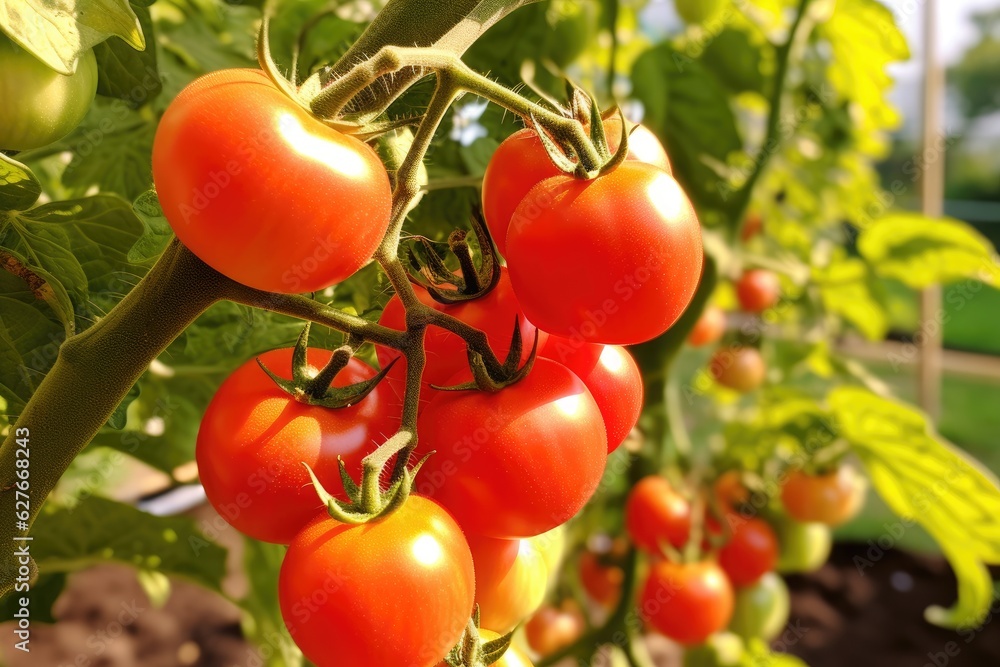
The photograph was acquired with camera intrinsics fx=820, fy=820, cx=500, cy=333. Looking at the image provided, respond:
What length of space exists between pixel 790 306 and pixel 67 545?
3.73ft

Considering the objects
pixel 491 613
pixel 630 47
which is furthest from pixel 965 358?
pixel 491 613

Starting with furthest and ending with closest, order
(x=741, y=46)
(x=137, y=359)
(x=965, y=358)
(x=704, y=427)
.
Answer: (x=965, y=358), (x=704, y=427), (x=741, y=46), (x=137, y=359)

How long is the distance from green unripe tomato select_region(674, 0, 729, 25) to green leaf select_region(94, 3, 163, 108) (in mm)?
574

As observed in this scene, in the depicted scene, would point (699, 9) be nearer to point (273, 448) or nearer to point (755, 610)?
point (273, 448)

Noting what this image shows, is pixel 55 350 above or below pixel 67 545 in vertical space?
above

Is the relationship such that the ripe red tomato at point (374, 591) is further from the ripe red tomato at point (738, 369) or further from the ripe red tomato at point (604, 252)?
the ripe red tomato at point (738, 369)

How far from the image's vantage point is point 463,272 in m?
0.34

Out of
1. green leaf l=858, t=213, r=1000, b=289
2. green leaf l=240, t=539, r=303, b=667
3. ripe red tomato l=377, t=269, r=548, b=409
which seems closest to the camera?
ripe red tomato l=377, t=269, r=548, b=409

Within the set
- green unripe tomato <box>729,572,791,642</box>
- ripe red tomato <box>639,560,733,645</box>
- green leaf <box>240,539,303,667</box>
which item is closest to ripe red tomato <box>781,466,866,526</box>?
green unripe tomato <box>729,572,791,642</box>

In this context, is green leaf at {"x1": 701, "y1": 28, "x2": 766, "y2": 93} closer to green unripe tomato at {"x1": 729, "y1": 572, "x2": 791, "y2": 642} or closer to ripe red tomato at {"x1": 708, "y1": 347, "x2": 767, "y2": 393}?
ripe red tomato at {"x1": 708, "y1": 347, "x2": 767, "y2": 393}

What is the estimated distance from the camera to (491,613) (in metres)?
0.37

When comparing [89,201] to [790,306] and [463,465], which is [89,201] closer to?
[463,465]

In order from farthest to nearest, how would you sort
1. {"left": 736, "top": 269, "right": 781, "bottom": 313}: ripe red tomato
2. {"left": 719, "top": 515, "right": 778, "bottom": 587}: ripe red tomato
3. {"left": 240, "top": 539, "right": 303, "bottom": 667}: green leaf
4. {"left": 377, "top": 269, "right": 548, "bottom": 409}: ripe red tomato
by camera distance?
{"left": 736, "top": 269, "right": 781, "bottom": 313}: ripe red tomato < {"left": 719, "top": 515, "right": 778, "bottom": 587}: ripe red tomato < {"left": 240, "top": 539, "right": 303, "bottom": 667}: green leaf < {"left": 377, "top": 269, "right": 548, "bottom": 409}: ripe red tomato

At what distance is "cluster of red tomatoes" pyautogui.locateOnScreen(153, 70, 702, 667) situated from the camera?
0.23 m
